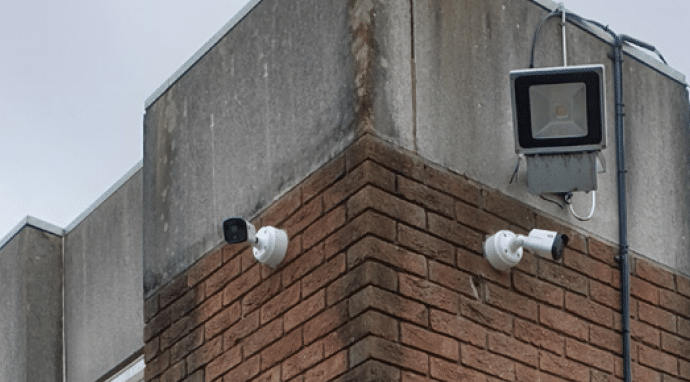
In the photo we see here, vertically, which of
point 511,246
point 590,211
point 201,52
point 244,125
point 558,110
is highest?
point 201,52

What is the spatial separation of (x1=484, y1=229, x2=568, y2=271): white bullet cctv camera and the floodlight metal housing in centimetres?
39

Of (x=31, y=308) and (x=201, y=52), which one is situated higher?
(x=201, y=52)

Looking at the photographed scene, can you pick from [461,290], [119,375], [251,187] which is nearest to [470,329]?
[461,290]

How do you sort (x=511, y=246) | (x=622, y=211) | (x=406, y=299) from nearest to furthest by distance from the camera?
(x=406, y=299)
(x=511, y=246)
(x=622, y=211)

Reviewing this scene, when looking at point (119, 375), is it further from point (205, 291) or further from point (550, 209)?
point (550, 209)

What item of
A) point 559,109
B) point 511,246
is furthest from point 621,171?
point 511,246

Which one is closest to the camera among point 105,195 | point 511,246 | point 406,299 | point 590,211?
point 406,299

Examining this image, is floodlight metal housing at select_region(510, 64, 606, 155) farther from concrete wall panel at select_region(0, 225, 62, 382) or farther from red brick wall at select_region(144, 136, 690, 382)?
concrete wall panel at select_region(0, 225, 62, 382)

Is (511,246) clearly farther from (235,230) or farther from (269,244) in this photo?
(235,230)

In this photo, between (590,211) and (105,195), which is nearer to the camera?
(590,211)

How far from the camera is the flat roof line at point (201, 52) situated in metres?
8.70

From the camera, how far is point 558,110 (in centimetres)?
792

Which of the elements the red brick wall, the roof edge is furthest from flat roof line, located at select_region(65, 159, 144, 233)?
the red brick wall

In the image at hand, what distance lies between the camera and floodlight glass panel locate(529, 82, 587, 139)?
789 cm
